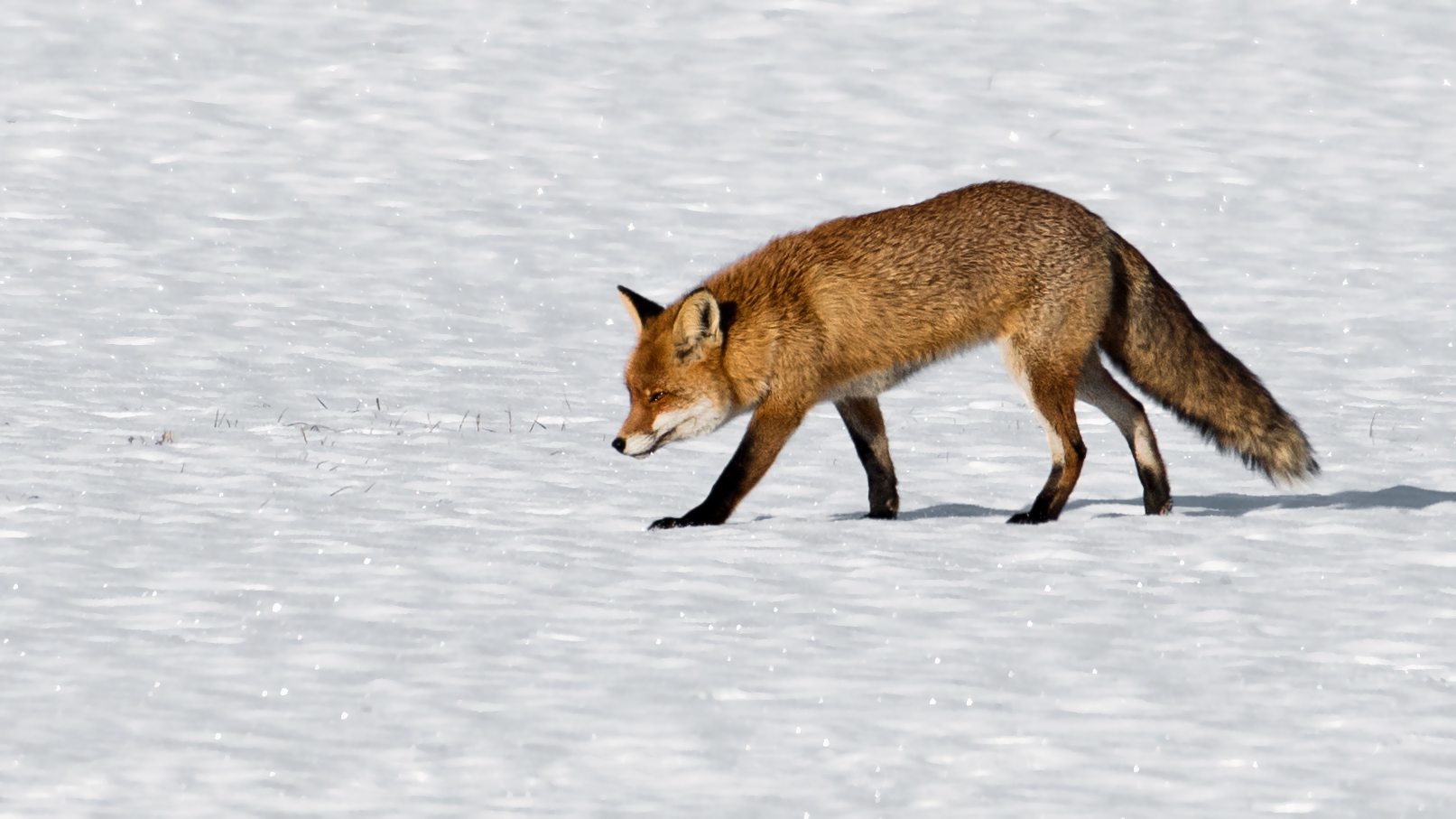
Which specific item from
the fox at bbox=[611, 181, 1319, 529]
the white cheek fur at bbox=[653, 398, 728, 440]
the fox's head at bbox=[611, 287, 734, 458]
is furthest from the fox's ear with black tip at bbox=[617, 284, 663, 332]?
the white cheek fur at bbox=[653, 398, 728, 440]

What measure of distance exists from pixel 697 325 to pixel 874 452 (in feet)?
4.25

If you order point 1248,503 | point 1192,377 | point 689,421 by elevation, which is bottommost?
point 1248,503

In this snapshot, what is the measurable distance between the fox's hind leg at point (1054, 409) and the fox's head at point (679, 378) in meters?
1.52

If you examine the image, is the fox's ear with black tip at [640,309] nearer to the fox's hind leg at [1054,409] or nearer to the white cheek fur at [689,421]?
the white cheek fur at [689,421]

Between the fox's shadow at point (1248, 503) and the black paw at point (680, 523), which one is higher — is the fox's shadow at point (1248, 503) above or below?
below

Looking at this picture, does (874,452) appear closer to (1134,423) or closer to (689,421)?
(689,421)

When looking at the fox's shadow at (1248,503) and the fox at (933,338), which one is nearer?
the fox at (933,338)

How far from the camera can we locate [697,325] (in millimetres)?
8258

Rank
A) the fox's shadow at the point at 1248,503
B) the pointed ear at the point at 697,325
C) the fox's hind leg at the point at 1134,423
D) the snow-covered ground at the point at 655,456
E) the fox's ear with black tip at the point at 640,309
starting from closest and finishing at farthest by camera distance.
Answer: the snow-covered ground at the point at 655,456
the pointed ear at the point at 697,325
the fox's ear with black tip at the point at 640,309
the fox's hind leg at the point at 1134,423
the fox's shadow at the point at 1248,503

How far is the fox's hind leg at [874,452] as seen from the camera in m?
8.87

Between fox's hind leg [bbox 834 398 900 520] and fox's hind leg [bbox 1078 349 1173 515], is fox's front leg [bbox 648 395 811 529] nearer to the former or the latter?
fox's hind leg [bbox 834 398 900 520]

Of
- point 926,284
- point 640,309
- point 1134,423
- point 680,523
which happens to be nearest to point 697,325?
point 640,309

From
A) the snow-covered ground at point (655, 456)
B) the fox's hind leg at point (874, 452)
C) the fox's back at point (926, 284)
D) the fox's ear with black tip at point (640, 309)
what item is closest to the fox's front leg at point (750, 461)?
the snow-covered ground at point (655, 456)

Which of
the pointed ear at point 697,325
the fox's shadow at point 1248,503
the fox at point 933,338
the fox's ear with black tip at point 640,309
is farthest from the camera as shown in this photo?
the fox's shadow at point 1248,503
